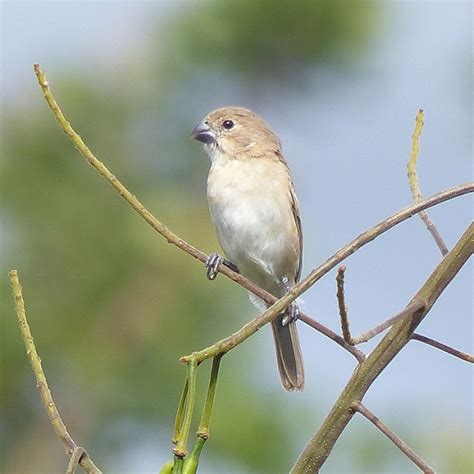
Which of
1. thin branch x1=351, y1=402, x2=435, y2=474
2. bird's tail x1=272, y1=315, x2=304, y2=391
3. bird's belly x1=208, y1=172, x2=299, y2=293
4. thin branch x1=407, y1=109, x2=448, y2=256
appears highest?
bird's belly x1=208, y1=172, x2=299, y2=293

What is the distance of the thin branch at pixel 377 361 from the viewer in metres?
1.16

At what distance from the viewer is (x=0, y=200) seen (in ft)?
23.7

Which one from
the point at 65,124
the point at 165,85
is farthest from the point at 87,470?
the point at 165,85

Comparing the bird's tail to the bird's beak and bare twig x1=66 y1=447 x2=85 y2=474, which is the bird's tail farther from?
bare twig x1=66 y1=447 x2=85 y2=474

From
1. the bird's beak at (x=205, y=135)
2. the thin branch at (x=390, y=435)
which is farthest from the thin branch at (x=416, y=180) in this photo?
the bird's beak at (x=205, y=135)

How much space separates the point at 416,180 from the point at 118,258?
211 inches

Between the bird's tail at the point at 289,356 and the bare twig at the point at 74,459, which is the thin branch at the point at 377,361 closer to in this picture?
the bare twig at the point at 74,459

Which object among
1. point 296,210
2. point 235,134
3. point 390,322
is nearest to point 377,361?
point 390,322

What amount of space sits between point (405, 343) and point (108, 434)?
5.68 metres

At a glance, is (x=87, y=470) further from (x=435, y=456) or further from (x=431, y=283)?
(x=435, y=456)

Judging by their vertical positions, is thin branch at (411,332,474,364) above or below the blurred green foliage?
below

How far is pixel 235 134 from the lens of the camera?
3.69 meters

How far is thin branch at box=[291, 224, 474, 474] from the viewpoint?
1.16m

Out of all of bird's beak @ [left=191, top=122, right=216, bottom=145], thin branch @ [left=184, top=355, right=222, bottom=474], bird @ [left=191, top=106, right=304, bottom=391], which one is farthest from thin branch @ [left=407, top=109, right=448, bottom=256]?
bird's beak @ [left=191, top=122, right=216, bottom=145]
